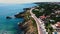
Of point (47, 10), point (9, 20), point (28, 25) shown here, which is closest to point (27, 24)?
point (28, 25)

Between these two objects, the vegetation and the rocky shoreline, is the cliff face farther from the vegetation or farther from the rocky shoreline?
the vegetation

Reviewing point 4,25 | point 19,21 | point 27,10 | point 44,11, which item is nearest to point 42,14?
point 44,11

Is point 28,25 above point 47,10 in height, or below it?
below

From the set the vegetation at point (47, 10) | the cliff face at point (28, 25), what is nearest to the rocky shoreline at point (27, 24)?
the cliff face at point (28, 25)

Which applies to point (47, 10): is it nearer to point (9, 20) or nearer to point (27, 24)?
point (27, 24)

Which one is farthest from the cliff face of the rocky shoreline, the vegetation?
the vegetation

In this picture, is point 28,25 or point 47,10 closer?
point 28,25
